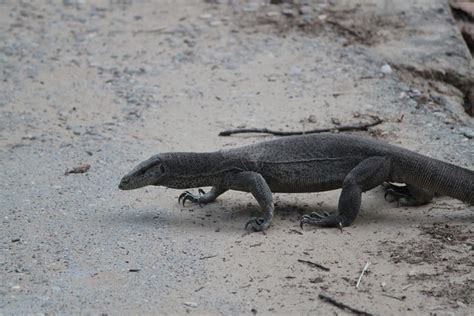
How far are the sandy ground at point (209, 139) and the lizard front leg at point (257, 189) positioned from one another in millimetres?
105

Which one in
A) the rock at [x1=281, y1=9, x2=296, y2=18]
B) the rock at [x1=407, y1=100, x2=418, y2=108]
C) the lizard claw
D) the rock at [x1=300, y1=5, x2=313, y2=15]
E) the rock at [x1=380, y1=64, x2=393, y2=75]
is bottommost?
the lizard claw

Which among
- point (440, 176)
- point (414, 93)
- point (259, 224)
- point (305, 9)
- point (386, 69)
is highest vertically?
point (305, 9)

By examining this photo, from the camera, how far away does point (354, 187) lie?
21.0ft

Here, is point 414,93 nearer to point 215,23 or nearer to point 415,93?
point 415,93

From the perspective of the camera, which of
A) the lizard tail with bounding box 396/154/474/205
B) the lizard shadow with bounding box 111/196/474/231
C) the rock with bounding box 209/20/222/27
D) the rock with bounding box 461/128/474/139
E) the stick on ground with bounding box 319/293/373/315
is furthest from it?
the rock with bounding box 209/20/222/27

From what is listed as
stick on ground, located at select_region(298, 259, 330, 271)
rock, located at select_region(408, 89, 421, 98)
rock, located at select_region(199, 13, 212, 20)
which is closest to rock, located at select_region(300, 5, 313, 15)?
rock, located at select_region(199, 13, 212, 20)

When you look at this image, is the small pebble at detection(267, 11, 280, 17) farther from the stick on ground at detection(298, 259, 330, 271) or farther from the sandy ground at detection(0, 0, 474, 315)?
the stick on ground at detection(298, 259, 330, 271)

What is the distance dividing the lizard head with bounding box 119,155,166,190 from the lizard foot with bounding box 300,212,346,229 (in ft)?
4.12

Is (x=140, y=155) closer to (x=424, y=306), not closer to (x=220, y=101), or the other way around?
(x=220, y=101)

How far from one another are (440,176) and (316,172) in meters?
1.00

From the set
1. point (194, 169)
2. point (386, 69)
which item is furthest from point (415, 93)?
point (194, 169)

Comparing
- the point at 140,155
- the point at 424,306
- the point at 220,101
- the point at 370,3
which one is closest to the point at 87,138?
the point at 140,155

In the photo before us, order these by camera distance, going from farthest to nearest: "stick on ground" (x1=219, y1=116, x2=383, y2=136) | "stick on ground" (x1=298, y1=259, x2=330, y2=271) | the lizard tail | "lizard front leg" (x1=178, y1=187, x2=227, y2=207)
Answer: "stick on ground" (x1=219, y1=116, x2=383, y2=136) → "lizard front leg" (x1=178, y1=187, x2=227, y2=207) → the lizard tail → "stick on ground" (x1=298, y1=259, x2=330, y2=271)

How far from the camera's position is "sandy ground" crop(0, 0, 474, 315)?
5461 mm
